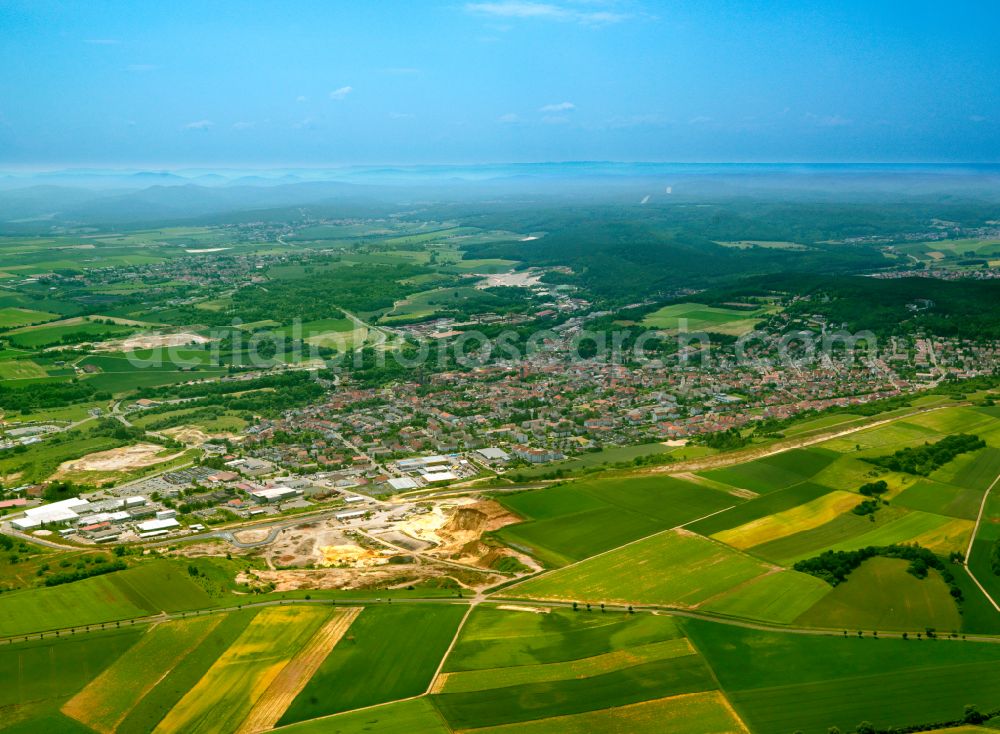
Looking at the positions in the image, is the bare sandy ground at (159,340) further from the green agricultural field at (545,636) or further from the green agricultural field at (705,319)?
the green agricultural field at (545,636)

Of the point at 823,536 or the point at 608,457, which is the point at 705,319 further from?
the point at 823,536

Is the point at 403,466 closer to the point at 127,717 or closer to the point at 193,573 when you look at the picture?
the point at 193,573

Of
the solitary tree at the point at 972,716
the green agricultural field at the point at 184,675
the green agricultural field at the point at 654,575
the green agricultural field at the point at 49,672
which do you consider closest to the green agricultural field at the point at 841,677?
the solitary tree at the point at 972,716

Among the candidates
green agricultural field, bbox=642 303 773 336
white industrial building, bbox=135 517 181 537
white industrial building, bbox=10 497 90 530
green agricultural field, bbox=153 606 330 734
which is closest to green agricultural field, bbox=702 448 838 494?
green agricultural field, bbox=153 606 330 734

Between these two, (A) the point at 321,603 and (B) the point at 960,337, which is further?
(B) the point at 960,337

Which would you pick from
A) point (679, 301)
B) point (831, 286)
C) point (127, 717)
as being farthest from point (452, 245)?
point (127, 717)

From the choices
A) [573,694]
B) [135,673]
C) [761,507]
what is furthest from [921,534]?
[135,673]

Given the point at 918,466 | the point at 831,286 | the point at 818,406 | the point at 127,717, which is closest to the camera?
the point at 127,717
